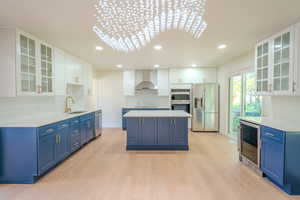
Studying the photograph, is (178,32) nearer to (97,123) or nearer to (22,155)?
(22,155)

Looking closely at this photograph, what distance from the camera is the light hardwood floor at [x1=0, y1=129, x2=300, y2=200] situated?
2.23m

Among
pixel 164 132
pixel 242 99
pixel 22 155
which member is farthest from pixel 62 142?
pixel 242 99

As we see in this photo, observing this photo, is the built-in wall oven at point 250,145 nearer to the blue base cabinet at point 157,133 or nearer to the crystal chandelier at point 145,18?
the blue base cabinet at point 157,133

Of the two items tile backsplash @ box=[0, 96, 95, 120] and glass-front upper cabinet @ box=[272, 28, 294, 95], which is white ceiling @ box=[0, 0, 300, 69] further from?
tile backsplash @ box=[0, 96, 95, 120]

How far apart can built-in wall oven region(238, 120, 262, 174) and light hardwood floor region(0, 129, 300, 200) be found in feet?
0.51

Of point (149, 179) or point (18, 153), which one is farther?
point (149, 179)

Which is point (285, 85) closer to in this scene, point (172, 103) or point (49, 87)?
point (172, 103)

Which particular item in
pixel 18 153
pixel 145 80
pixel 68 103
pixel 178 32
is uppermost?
pixel 178 32

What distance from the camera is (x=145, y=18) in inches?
91.9

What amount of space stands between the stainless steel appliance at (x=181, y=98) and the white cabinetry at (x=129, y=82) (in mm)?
1546

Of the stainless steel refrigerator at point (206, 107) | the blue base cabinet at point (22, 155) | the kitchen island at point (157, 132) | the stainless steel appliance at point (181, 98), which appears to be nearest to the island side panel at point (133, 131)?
the kitchen island at point (157, 132)

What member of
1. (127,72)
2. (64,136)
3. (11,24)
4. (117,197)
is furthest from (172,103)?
(11,24)

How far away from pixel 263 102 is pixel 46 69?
185 inches

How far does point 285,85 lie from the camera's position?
268 centimetres
